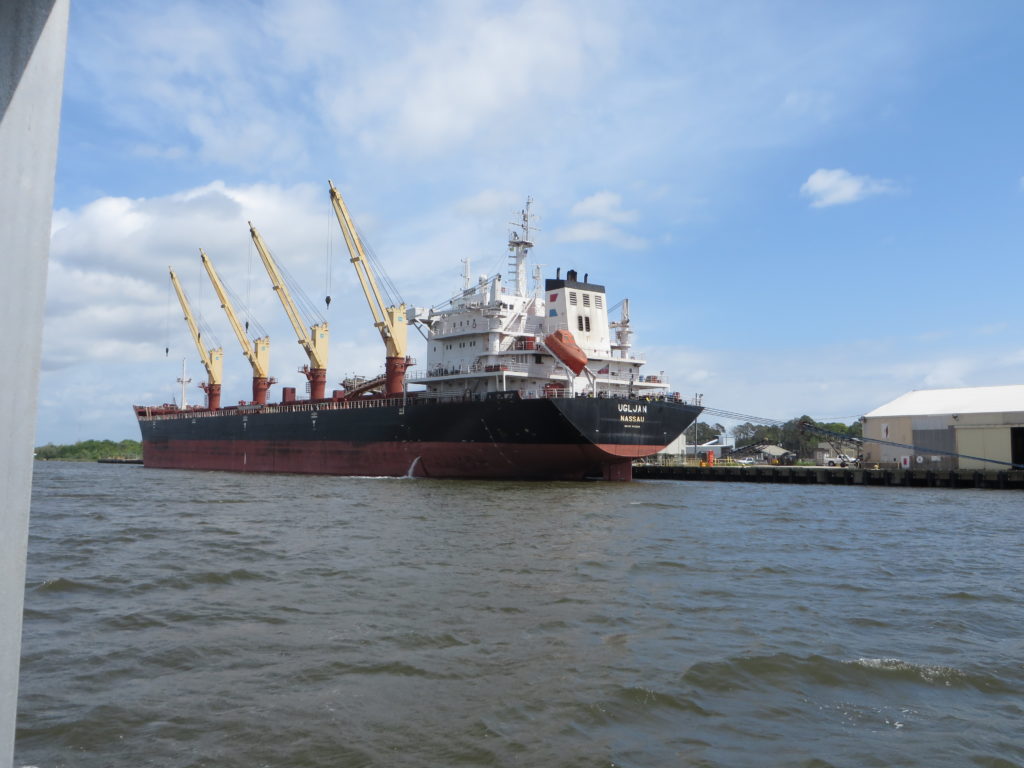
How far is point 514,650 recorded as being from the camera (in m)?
6.55

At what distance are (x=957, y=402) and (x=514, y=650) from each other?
126 ft

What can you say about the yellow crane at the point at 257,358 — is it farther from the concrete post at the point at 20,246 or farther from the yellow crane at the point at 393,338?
the concrete post at the point at 20,246

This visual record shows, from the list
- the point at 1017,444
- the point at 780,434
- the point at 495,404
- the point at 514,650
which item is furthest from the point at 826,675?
the point at 780,434

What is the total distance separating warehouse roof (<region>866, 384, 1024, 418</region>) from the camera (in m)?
35.4

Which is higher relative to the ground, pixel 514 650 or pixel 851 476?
pixel 851 476


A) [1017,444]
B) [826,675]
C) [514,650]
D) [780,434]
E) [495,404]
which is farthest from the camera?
[780,434]

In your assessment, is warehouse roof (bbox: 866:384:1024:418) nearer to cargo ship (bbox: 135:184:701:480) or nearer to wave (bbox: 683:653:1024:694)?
cargo ship (bbox: 135:184:701:480)

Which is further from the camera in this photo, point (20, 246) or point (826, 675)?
point (826, 675)

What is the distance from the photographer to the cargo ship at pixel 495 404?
27.7 meters

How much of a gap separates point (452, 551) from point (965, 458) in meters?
32.1

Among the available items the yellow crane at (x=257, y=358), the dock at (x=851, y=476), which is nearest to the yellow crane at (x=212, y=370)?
the yellow crane at (x=257, y=358)

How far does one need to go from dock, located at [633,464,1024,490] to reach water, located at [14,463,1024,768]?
21481 mm

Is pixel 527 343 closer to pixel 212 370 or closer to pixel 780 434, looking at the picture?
pixel 212 370

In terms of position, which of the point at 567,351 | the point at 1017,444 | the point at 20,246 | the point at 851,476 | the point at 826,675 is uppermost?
the point at 567,351
